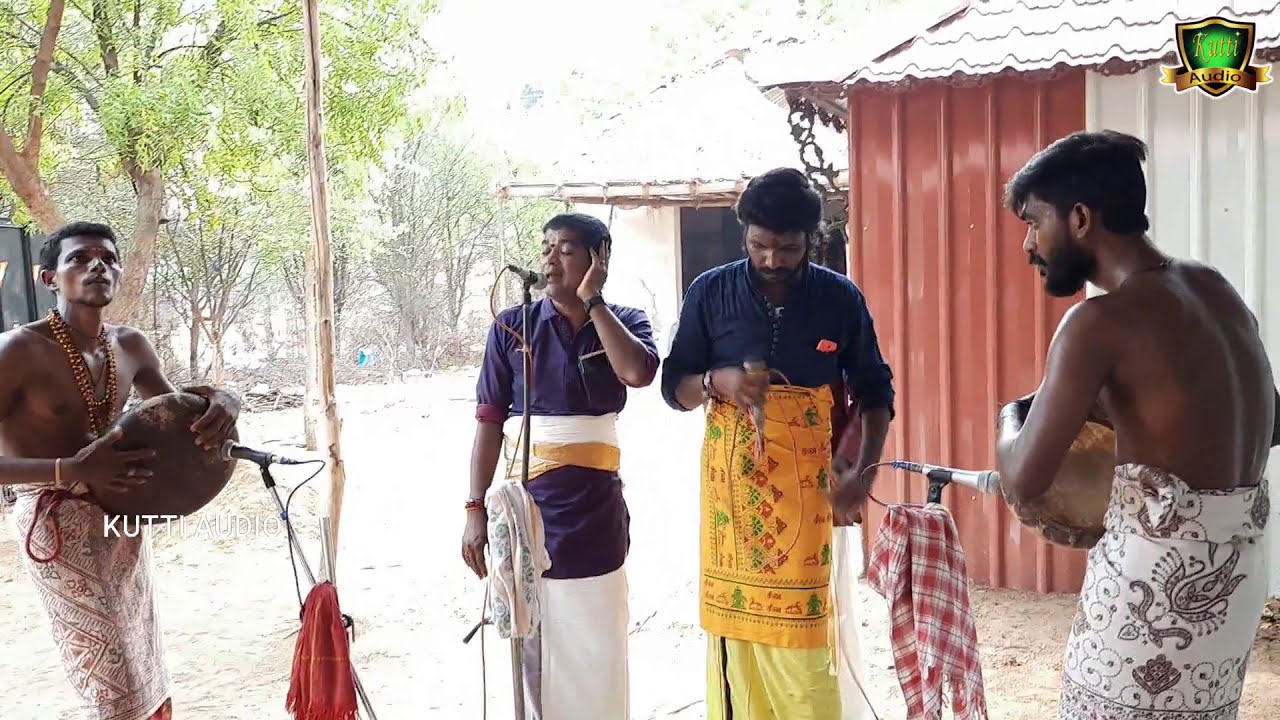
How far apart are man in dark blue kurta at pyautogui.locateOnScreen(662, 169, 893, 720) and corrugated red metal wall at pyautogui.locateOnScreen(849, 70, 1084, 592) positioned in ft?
8.31

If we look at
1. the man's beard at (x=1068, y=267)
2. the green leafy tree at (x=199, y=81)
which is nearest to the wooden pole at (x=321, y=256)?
the green leafy tree at (x=199, y=81)

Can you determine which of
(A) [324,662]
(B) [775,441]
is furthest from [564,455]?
(A) [324,662]

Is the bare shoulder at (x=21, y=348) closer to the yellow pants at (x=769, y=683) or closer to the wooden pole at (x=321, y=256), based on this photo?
the wooden pole at (x=321, y=256)

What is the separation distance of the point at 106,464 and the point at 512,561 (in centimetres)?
114

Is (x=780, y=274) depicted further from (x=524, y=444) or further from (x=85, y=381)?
(x=85, y=381)

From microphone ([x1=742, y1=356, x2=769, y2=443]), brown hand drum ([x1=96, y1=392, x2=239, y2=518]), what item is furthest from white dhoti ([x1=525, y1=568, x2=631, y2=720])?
brown hand drum ([x1=96, y1=392, x2=239, y2=518])

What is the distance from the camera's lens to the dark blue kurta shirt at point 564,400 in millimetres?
3121

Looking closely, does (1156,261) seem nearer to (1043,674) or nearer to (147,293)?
(1043,674)

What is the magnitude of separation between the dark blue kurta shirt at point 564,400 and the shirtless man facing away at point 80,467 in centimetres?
79

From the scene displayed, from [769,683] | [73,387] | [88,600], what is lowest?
[769,683]

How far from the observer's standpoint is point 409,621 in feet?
18.3

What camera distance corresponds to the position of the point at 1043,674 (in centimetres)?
444

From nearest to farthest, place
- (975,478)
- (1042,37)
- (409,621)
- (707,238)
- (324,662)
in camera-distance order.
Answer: (975,478) → (324,662) → (1042,37) → (409,621) → (707,238)

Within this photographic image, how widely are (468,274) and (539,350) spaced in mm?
13912
